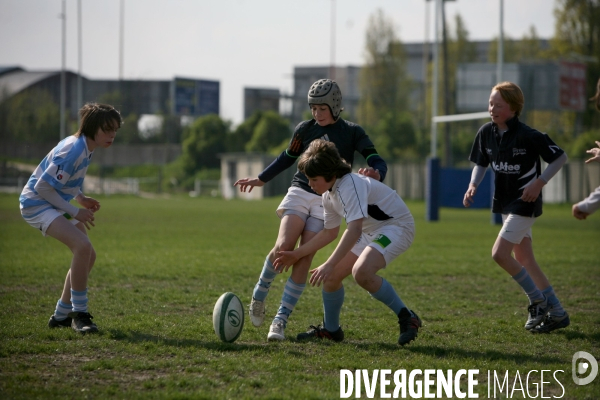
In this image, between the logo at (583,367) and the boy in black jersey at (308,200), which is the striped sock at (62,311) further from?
the logo at (583,367)

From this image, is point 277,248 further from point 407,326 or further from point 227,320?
point 407,326

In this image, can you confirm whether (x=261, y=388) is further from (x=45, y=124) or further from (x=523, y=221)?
(x=45, y=124)

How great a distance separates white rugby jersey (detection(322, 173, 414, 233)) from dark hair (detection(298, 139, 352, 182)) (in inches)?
3.6

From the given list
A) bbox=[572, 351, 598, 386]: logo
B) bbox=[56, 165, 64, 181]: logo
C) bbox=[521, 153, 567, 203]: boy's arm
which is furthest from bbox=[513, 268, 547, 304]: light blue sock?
bbox=[56, 165, 64, 181]: logo

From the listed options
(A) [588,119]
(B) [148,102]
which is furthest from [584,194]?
(B) [148,102]

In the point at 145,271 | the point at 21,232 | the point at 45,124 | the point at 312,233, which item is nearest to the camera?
the point at 312,233

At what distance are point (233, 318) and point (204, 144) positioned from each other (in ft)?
200

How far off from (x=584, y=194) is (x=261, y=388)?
125 ft

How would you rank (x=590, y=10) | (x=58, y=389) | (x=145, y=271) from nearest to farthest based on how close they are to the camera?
1. (x=58, y=389)
2. (x=145, y=271)
3. (x=590, y=10)

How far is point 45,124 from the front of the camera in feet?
194

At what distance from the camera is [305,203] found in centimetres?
593

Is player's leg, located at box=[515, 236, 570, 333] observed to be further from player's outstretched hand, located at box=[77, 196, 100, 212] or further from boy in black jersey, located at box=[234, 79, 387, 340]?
player's outstretched hand, located at box=[77, 196, 100, 212]

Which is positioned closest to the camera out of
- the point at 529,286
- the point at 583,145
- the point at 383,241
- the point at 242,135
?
the point at 383,241

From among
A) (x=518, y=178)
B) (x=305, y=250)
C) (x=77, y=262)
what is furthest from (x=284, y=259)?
(x=518, y=178)
